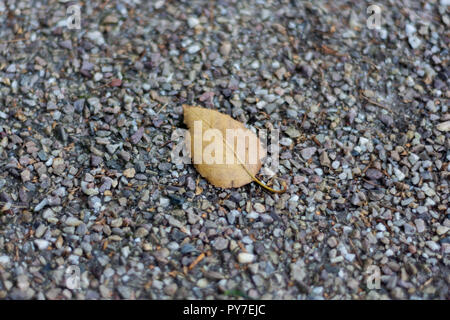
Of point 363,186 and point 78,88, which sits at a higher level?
point 78,88

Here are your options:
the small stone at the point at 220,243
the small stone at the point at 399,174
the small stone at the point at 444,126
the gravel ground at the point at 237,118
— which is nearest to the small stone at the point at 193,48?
the gravel ground at the point at 237,118

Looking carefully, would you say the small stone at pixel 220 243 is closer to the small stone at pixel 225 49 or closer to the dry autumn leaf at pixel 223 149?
the dry autumn leaf at pixel 223 149

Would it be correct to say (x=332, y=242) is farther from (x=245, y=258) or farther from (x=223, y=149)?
(x=223, y=149)

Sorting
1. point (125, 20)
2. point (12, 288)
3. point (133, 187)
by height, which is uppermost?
point (125, 20)

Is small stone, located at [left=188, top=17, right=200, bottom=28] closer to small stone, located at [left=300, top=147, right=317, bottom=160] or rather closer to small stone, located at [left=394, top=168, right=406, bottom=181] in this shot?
small stone, located at [left=300, top=147, right=317, bottom=160]

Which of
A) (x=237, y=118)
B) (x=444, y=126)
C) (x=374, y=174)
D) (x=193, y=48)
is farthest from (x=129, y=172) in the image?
(x=444, y=126)

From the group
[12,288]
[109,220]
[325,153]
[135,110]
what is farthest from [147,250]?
[325,153]

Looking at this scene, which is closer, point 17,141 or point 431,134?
point 17,141

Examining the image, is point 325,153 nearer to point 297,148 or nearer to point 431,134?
point 297,148
